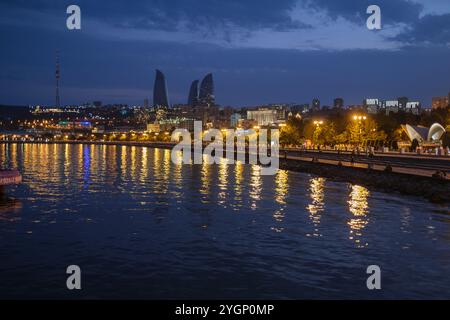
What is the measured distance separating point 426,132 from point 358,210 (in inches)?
2572

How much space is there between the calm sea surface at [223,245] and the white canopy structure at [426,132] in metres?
53.9

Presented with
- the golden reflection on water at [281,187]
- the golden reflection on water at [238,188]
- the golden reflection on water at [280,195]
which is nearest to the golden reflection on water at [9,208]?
the golden reflection on water at [238,188]

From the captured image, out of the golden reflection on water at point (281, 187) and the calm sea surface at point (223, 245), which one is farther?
the golden reflection on water at point (281, 187)

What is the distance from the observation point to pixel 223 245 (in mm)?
20578

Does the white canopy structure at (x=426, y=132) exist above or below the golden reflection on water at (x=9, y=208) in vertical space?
above

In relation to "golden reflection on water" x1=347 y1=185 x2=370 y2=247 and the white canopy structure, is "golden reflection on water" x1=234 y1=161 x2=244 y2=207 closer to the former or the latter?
"golden reflection on water" x1=347 y1=185 x2=370 y2=247

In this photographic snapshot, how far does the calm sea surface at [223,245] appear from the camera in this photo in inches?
599

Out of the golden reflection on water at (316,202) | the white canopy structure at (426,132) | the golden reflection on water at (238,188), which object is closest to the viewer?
the golden reflection on water at (316,202)

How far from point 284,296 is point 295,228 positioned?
988cm

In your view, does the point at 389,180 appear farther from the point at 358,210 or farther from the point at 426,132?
the point at 426,132

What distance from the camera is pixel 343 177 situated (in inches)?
1966

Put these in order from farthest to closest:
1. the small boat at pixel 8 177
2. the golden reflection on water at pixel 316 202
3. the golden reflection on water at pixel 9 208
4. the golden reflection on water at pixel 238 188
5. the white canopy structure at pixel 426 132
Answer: the white canopy structure at pixel 426 132
the small boat at pixel 8 177
the golden reflection on water at pixel 238 188
the golden reflection on water at pixel 9 208
the golden reflection on water at pixel 316 202

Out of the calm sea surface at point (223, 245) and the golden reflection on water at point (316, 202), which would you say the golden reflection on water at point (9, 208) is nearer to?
the calm sea surface at point (223, 245)

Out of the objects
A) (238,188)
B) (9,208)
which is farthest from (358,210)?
(9,208)
